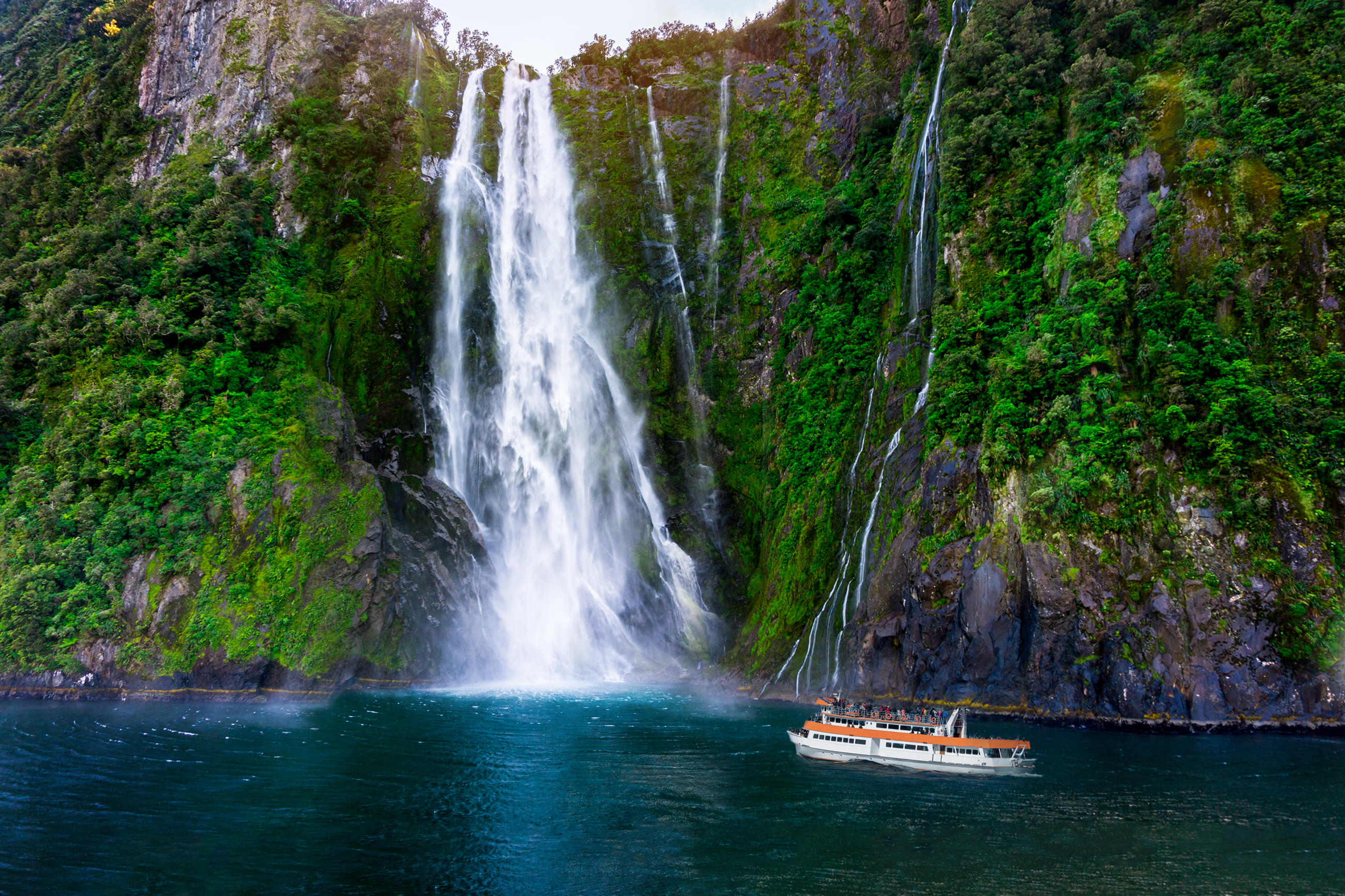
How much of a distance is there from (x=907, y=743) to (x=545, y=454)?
855 inches

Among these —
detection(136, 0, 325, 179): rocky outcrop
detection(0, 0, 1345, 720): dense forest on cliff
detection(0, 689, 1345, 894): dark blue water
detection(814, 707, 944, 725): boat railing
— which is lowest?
detection(0, 689, 1345, 894): dark blue water

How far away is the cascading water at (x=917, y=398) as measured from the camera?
26.9 m

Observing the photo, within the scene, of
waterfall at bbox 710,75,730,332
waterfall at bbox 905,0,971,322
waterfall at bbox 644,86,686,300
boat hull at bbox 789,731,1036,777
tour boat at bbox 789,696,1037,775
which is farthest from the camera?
waterfall at bbox 644,86,686,300

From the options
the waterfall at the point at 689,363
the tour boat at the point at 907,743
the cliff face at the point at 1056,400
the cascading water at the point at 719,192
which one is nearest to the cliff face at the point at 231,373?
the waterfall at the point at 689,363

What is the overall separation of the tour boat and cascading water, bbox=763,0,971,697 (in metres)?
6.67

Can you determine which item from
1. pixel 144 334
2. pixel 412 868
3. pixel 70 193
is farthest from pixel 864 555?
pixel 70 193

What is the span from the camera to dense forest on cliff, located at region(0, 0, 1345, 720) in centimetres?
2272

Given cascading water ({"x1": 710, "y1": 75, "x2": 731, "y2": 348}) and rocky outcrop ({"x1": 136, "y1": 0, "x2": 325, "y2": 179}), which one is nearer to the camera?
cascading water ({"x1": 710, "y1": 75, "x2": 731, "y2": 348})

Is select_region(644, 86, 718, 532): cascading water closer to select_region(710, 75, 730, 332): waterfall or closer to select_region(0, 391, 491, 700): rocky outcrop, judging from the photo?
select_region(710, 75, 730, 332): waterfall

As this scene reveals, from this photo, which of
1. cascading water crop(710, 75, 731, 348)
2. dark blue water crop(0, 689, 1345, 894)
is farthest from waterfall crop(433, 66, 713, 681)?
dark blue water crop(0, 689, 1345, 894)

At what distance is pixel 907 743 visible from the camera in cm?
1883

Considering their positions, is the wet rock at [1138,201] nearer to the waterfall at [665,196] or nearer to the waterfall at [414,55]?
the waterfall at [665,196]

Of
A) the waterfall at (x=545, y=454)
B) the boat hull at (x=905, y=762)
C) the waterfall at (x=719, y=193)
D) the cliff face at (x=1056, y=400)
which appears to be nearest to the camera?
the boat hull at (x=905, y=762)

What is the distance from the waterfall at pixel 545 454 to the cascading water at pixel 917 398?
7.44 meters
